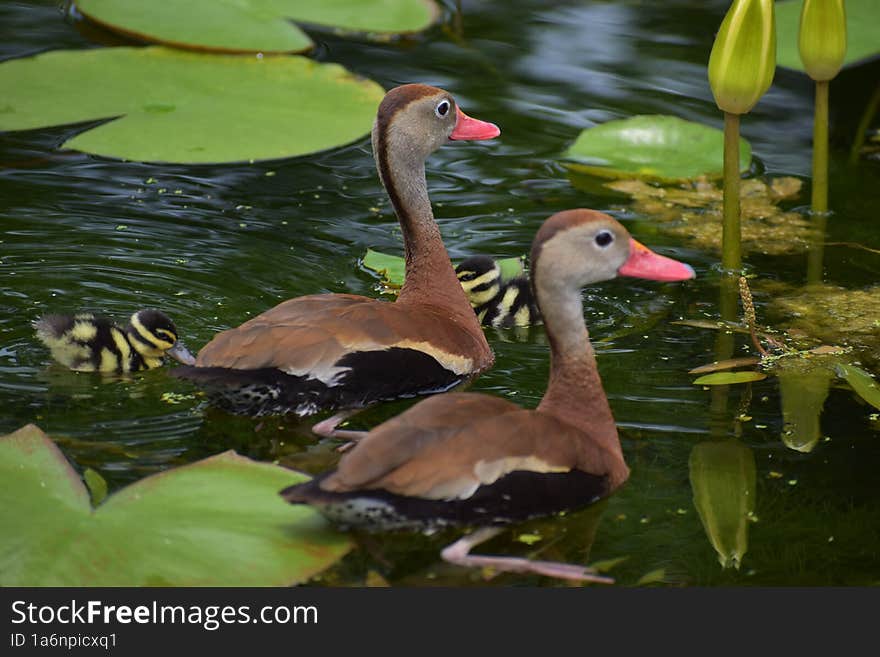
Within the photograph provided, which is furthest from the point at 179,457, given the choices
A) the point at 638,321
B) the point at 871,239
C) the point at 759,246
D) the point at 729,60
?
the point at 871,239

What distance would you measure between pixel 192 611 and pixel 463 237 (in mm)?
3258

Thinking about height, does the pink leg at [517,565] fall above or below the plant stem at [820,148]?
below

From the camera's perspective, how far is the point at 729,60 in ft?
18.1

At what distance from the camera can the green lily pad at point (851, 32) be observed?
8289 millimetres

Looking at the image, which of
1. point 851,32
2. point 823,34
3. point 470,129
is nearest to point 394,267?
point 470,129

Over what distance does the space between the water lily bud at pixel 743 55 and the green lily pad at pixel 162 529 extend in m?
2.56

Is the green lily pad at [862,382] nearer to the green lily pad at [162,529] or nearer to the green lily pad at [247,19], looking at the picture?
the green lily pad at [162,529]

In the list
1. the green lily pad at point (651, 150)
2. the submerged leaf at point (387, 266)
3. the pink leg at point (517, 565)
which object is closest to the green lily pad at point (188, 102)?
the submerged leaf at point (387, 266)

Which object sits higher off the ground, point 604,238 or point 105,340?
point 604,238

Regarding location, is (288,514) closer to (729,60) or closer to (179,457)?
(179,457)

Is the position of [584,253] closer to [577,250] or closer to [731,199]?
[577,250]

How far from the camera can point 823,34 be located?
6051 mm

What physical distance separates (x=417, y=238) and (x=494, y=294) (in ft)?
1.63

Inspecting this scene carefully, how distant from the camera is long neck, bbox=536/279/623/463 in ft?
14.3
